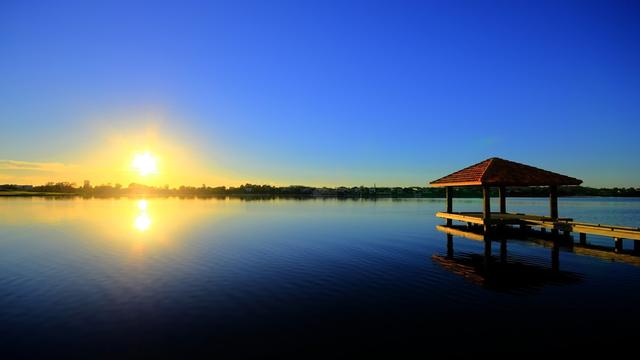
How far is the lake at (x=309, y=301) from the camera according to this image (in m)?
8.79

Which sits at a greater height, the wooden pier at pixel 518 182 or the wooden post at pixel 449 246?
the wooden pier at pixel 518 182

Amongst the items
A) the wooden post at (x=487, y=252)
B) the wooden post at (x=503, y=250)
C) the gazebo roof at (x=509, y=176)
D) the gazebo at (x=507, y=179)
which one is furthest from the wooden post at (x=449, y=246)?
the gazebo roof at (x=509, y=176)

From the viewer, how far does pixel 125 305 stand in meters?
11.9

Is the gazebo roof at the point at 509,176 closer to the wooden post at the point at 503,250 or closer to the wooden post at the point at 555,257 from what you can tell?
the wooden post at the point at 503,250

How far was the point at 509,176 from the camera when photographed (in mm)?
26234

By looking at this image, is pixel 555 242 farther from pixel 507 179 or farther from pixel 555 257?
pixel 507 179

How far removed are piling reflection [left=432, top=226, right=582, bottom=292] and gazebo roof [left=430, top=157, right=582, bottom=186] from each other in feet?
15.7

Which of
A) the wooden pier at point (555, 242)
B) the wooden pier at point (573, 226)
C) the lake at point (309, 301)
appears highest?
the wooden pier at point (573, 226)

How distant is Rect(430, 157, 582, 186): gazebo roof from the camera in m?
25.8

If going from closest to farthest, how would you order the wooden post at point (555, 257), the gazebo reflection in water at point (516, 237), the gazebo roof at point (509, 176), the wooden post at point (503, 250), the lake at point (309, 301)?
the lake at point (309, 301), the gazebo reflection in water at point (516, 237), the wooden post at point (555, 257), the wooden post at point (503, 250), the gazebo roof at point (509, 176)

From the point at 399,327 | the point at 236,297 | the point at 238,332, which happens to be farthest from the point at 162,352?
the point at 399,327

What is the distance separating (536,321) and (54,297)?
1492cm

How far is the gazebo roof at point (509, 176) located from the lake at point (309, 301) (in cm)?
489

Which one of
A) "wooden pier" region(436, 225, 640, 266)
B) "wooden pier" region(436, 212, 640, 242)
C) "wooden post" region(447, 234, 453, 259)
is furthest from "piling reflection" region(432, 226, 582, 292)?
"wooden pier" region(436, 212, 640, 242)
